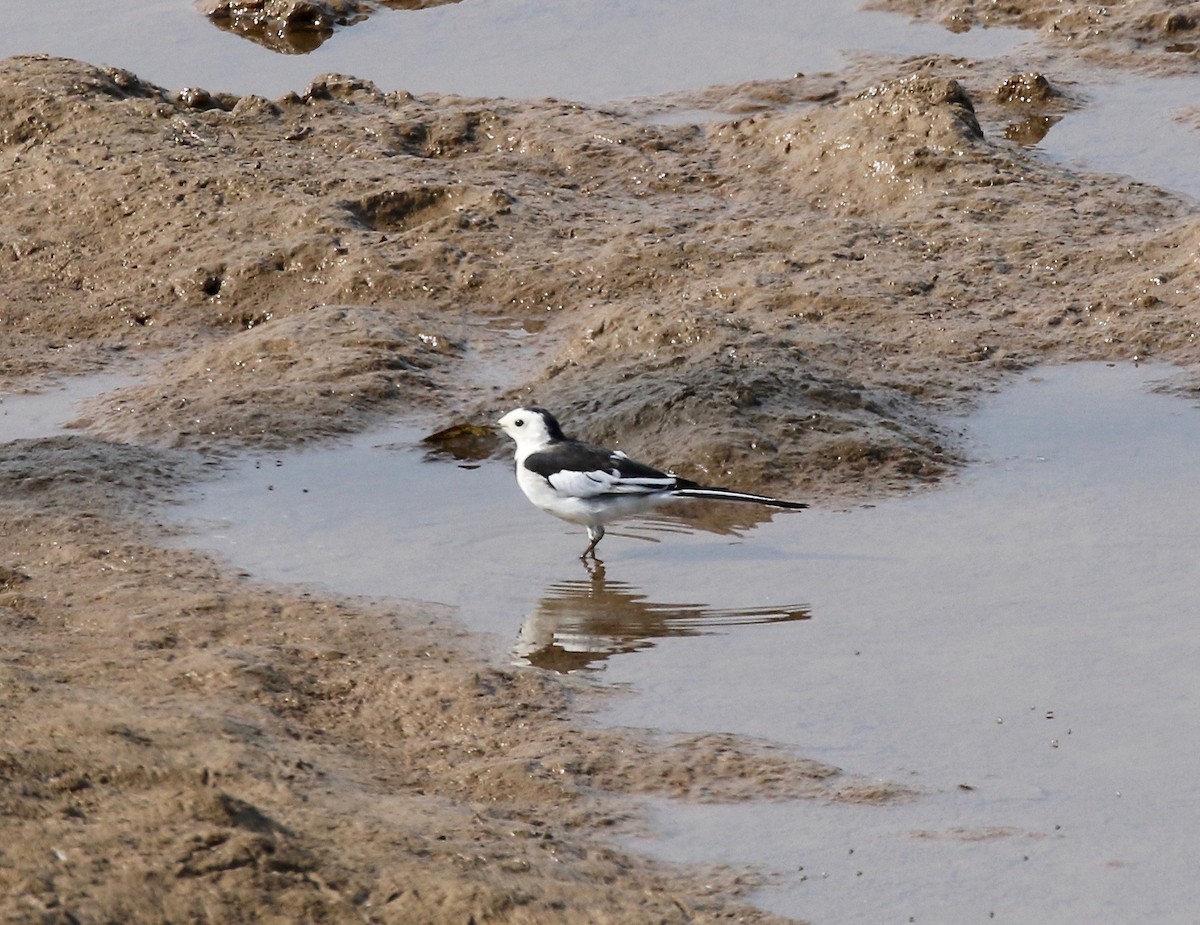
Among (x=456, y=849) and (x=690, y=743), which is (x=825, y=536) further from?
(x=456, y=849)

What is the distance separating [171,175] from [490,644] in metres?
5.14

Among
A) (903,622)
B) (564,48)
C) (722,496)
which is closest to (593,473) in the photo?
(722,496)

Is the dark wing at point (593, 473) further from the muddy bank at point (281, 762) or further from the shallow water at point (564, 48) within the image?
the shallow water at point (564, 48)

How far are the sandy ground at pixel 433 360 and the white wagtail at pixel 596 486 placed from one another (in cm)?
68

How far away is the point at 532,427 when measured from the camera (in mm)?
7648

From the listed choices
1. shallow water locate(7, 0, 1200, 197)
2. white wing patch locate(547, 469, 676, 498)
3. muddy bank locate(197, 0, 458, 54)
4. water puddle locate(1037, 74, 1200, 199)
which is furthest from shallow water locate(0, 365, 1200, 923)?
muddy bank locate(197, 0, 458, 54)

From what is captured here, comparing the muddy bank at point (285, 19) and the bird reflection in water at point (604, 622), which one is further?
the muddy bank at point (285, 19)

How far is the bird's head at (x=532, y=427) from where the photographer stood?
300 inches

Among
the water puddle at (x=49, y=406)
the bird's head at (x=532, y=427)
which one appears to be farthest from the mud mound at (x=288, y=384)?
the bird's head at (x=532, y=427)

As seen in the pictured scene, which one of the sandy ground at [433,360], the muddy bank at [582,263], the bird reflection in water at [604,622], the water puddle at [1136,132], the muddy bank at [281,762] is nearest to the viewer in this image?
the muddy bank at [281,762]

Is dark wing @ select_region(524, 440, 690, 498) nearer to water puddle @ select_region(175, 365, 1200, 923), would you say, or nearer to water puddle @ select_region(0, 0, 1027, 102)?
water puddle @ select_region(175, 365, 1200, 923)

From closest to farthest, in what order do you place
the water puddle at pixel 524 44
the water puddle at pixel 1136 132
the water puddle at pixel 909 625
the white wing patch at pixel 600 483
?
the water puddle at pixel 909 625, the white wing patch at pixel 600 483, the water puddle at pixel 1136 132, the water puddle at pixel 524 44

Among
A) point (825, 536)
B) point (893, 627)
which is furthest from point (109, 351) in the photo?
point (893, 627)

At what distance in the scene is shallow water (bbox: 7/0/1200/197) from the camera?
1220 cm
